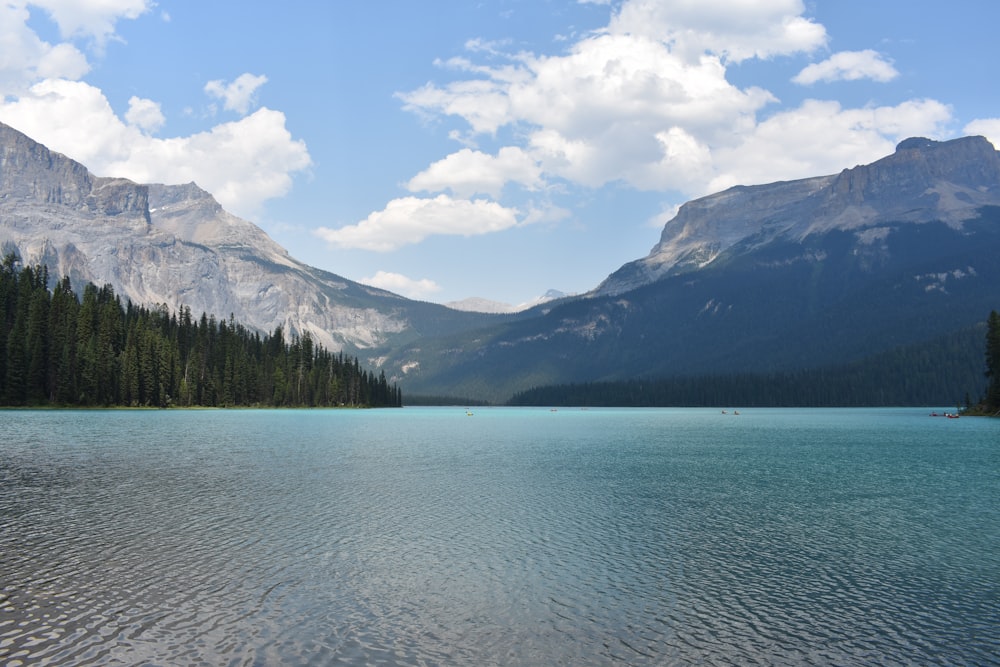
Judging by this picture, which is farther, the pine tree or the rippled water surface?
the pine tree

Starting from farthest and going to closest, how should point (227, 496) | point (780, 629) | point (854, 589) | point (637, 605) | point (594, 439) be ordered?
1. point (594, 439)
2. point (227, 496)
3. point (854, 589)
4. point (637, 605)
5. point (780, 629)

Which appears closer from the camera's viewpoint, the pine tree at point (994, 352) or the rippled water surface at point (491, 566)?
the rippled water surface at point (491, 566)

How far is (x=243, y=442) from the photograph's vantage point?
298ft

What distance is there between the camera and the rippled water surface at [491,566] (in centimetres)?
2058

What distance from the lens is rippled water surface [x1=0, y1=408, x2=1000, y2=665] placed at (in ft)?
67.5

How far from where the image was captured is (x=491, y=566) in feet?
98.3

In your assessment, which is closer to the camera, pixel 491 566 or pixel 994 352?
pixel 491 566

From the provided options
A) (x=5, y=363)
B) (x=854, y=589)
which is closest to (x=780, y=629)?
(x=854, y=589)

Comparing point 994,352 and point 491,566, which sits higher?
point 994,352

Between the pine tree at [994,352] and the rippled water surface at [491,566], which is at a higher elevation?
the pine tree at [994,352]

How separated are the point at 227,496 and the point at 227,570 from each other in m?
19.6

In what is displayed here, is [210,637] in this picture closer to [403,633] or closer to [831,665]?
[403,633]

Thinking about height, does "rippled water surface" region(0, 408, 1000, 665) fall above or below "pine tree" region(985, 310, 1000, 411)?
Answer: below

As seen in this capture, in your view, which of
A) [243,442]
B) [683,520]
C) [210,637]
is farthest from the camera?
[243,442]
